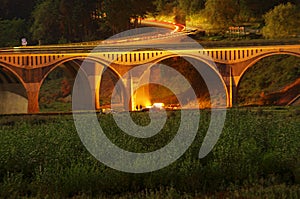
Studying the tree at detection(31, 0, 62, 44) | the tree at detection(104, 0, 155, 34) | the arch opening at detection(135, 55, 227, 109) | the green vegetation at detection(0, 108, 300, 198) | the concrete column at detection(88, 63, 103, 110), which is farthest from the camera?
the tree at detection(31, 0, 62, 44)

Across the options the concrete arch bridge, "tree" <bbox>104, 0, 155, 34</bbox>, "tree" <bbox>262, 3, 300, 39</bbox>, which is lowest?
the concrete arch bridge

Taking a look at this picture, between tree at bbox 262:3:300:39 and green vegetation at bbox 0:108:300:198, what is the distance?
151 ft

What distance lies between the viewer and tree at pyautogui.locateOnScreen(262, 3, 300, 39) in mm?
76562

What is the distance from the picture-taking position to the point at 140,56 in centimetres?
6569

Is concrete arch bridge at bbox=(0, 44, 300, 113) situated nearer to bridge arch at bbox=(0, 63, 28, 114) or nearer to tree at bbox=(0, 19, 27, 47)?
bridge arch at bbox=(0, 63, 28, 114)

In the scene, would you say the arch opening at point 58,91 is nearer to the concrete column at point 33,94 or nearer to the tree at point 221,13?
the concrete column at point 33,94

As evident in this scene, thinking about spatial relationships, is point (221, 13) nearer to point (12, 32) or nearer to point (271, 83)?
→ point (271, 83)

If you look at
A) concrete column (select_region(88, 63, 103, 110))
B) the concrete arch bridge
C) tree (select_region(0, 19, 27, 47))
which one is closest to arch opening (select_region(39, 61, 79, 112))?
concrete column (select_region(88, 63, 103, 110))

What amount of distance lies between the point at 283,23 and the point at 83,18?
37336 mm

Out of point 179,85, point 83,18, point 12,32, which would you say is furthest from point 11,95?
point 12,32

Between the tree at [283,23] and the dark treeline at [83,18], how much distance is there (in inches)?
458

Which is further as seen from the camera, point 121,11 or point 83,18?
point 83,18

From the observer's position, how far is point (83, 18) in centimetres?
10275

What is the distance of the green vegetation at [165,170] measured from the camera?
23500 mm
